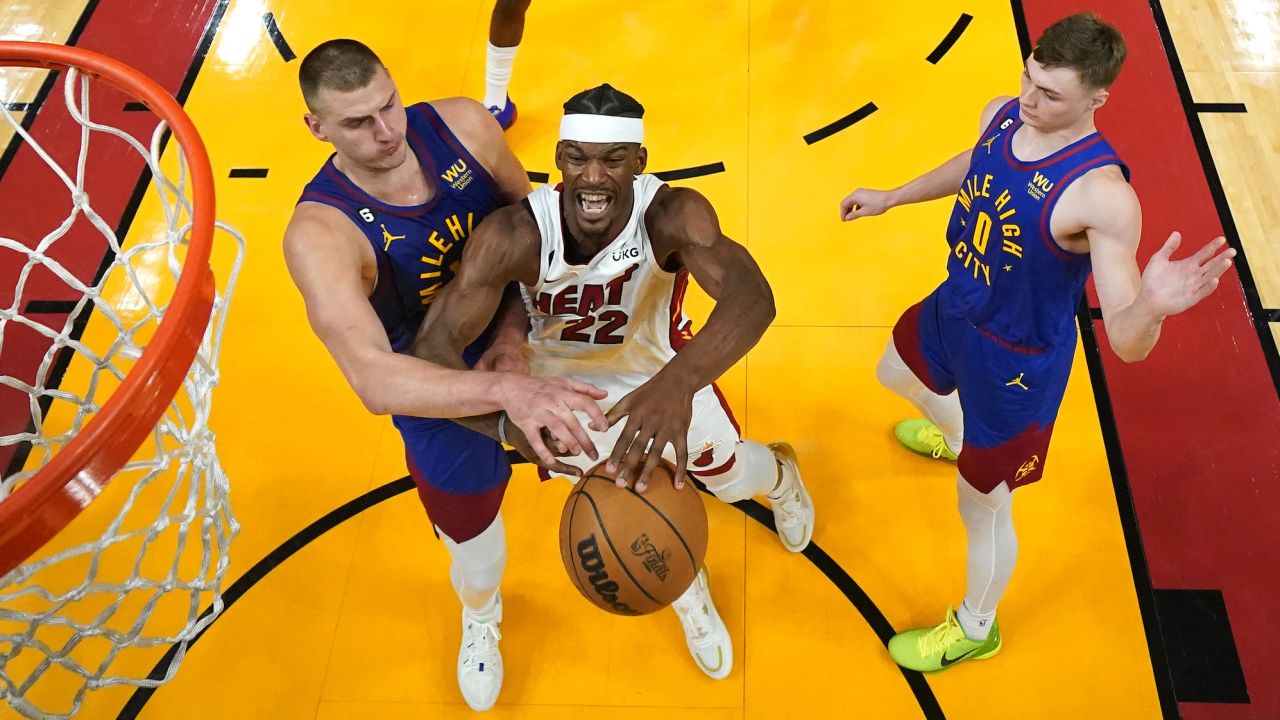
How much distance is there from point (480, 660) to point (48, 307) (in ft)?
9.34

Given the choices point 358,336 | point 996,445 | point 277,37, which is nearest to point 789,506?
point 996,445

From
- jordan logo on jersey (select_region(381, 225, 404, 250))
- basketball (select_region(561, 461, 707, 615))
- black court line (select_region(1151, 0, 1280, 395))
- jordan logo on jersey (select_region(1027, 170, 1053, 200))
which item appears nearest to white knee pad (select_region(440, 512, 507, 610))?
basketball (select_region(561, 461, 707, 615))

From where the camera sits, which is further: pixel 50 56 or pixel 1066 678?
pixel 1066 678

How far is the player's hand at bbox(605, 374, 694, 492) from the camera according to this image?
98.0 inches

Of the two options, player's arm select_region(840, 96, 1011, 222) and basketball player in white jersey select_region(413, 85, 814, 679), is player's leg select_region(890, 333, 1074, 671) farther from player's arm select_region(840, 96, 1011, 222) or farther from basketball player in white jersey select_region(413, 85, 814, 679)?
basketball player in white jersey select_region(413, 85, 814, 679)

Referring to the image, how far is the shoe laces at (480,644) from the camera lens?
3.59m

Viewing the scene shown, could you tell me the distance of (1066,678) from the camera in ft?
11.6

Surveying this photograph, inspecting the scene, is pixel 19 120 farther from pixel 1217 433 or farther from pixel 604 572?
pixel 1217 433

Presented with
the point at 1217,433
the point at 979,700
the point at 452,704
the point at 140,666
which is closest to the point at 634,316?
the point at 452,704

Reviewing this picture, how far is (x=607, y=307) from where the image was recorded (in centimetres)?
314

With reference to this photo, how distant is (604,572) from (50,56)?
2.22m

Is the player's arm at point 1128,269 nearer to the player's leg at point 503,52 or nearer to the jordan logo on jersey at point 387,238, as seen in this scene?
the jordan logo on jersey at point 387,238

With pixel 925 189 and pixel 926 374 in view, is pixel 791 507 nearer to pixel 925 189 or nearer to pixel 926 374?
pixel 926 374

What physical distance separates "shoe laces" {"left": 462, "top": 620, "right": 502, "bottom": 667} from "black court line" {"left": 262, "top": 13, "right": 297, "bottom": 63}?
3801 mm
